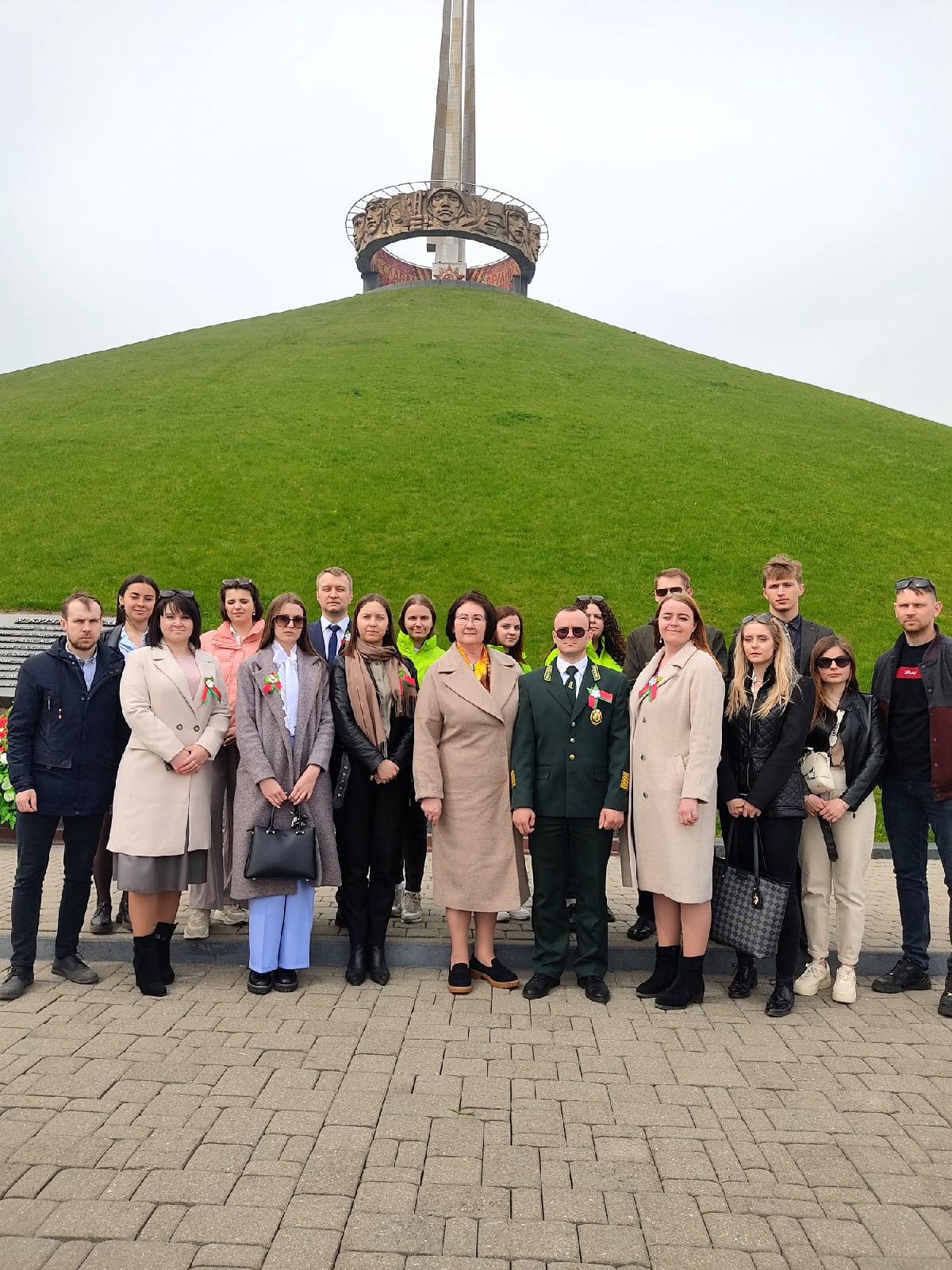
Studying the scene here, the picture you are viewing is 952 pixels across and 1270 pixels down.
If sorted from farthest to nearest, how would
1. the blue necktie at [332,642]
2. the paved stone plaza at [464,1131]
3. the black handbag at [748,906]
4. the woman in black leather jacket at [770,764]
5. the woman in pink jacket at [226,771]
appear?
1. the blue necktie at [332,642]
2. the woman in pink jacket at [226,771]
3. the woman in black leather jacket at [770,764]
4. the black handbag at [748,906]
5. the paved stone plaza at [464,1131]

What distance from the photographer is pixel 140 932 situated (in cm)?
530

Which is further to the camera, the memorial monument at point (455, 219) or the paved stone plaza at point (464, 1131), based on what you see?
the memorial monument at point (455, 219)

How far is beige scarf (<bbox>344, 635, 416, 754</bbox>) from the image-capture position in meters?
5.65

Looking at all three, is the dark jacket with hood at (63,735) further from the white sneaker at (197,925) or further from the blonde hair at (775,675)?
the blonde hair at (775,675)

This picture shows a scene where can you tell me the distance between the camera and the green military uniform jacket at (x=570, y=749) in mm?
5379

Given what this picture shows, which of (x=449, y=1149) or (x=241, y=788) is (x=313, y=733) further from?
(x=449, y=1149)

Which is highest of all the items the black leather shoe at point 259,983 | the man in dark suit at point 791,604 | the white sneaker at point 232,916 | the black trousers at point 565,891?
the man in dark suit at point 791,604

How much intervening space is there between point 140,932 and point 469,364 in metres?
27.8

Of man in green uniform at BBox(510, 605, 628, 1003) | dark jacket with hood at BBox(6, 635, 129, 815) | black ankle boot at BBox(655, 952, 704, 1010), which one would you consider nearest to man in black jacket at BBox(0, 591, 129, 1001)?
dark jacket with hood at BBox(6, 635, 129, 815)

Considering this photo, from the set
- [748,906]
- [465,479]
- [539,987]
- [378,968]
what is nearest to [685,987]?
[748,906]

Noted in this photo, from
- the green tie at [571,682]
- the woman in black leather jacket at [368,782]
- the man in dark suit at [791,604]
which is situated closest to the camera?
the green tie at [571,682]

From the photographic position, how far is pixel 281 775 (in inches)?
216

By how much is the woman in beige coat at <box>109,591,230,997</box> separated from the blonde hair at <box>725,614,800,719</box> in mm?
3248

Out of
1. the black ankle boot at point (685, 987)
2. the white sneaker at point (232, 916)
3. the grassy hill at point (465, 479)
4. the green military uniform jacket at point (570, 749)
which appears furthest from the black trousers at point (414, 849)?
the grassy hill at point (465, 479)
